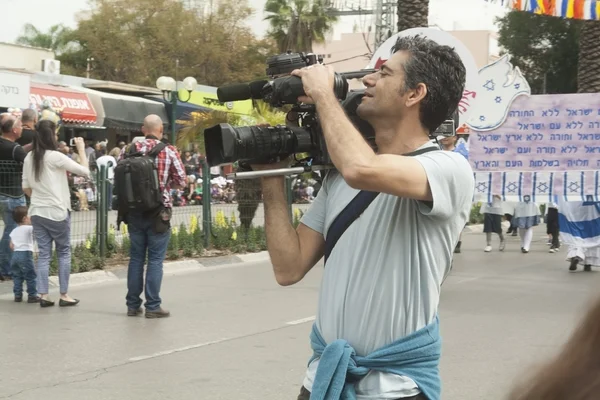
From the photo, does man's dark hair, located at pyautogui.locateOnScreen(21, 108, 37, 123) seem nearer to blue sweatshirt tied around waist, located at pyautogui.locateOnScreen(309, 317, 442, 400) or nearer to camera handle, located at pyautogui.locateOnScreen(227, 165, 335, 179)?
camera handle, located at pyautogui.locateOnScreen(227, 165, 335, 179)

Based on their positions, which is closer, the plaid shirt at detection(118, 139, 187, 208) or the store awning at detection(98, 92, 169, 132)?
the plaid shirt at detection(118, 139, 187, 208)

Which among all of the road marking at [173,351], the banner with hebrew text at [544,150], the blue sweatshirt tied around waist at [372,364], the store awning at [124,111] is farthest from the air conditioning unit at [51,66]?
the blue sweatshirt tied around waist at [372,364]

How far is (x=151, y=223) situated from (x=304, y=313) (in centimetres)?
182

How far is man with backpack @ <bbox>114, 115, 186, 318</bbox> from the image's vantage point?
9375 mm

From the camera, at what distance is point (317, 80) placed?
2.97 metres

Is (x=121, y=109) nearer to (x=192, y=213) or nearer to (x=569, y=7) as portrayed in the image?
(x=192, y=213)

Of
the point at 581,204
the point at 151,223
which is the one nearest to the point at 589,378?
the point at 151,223

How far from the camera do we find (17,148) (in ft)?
37.3

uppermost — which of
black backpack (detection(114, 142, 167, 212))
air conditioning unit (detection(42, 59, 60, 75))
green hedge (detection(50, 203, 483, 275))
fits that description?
air conditioning unit (detection(42, 59, 60, 75))

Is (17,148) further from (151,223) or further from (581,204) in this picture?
(581,204)

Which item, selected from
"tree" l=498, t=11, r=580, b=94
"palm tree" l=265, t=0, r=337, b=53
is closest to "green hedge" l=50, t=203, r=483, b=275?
"tree" l=498, t=11, r=580, b=94

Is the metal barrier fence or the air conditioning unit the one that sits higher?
the air conditioning unit

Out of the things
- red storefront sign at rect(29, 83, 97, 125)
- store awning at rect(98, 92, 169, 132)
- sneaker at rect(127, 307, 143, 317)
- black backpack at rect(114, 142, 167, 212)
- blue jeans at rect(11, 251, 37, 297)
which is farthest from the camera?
store awning at rect(98, 92, 169, 132)

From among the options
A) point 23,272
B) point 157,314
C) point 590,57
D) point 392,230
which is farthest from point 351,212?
point 590,57
